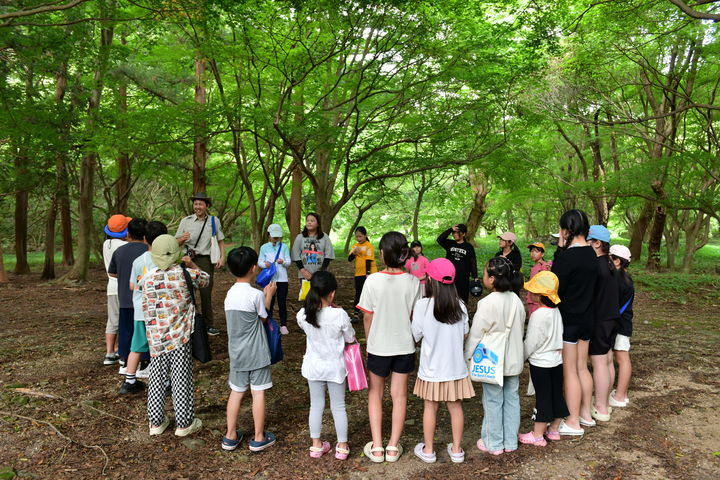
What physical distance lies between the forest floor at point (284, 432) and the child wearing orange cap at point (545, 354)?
21 centimetres

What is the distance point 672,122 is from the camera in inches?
491

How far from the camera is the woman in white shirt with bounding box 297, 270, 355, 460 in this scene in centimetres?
310

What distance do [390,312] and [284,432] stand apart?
4.89ft

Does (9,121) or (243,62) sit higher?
(243,62)

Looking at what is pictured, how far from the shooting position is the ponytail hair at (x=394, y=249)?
315 centimetres

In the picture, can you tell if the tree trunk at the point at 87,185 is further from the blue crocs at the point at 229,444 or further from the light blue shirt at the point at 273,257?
Result: the blue crocs at the point at 229,444

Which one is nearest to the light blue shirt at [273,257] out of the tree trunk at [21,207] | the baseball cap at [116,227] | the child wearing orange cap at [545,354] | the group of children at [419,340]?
the baseball cap at [116,227]

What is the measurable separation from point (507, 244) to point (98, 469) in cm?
506

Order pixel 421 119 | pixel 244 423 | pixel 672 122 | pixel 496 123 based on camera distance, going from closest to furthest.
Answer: pixel 244 423 → pixel 421 119 → pixel 496 123 → pixel 672 122

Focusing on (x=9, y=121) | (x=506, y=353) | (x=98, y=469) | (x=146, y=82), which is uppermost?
(x=146, y=82)

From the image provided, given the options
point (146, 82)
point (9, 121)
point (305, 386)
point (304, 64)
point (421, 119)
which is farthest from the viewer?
point (146, 82)

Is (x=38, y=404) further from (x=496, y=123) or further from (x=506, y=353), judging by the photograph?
(x=496, y=123)

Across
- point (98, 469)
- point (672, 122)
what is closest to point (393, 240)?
point (98, 469)

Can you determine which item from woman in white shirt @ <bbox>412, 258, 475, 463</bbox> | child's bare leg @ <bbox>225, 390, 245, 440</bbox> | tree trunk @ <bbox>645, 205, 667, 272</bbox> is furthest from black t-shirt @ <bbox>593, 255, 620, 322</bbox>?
tree trunk @ <bbox>645, 205, 667, 272</bbox>
